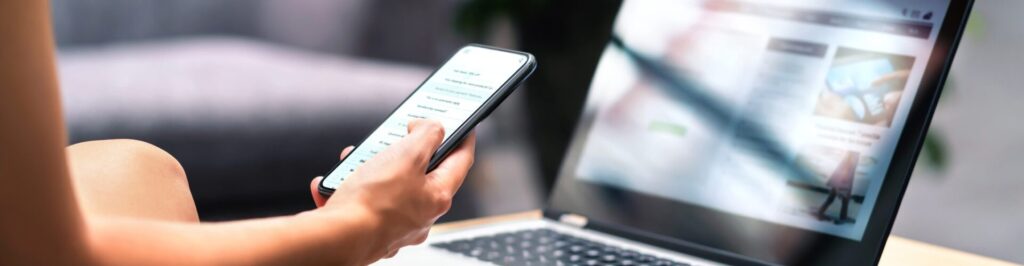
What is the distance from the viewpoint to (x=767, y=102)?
718 mm

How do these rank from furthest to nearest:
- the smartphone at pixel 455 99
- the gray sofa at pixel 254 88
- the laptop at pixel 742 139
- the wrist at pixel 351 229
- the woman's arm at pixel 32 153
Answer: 1. the gray sofa at pixel 254 88
2. the laptop at pixel 742 139
3. the smartphone at pixel 455 99
4. the wrist at pixel 351 229
5. the woman's arm at pixel 32 153

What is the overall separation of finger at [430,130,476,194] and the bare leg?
0.11m

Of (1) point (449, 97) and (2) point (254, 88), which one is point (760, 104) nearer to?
(1) point (449, 97)

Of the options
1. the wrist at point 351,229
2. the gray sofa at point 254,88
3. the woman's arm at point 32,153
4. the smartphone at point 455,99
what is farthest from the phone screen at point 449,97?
the gray sofa at point 254,88

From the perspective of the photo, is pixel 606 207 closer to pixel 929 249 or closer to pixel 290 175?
pixel 929 249

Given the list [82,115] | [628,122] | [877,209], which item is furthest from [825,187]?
[82,115]

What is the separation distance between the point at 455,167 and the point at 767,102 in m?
0.29

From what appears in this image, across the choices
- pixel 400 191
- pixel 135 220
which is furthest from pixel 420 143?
pixel 135 220

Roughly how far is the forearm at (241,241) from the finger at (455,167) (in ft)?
0.25

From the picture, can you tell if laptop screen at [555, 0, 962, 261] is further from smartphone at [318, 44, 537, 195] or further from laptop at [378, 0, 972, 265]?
smartphone at [318, 44, 537, 195]

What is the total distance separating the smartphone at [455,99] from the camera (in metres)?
0.55

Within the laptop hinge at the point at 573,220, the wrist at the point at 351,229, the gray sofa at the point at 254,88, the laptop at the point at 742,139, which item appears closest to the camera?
the wrist at the point at 351,229

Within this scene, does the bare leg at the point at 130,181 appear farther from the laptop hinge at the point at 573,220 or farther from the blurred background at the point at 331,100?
the blurred background at the point at 331,100

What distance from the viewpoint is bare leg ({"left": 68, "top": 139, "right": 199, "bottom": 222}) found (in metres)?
0.42
